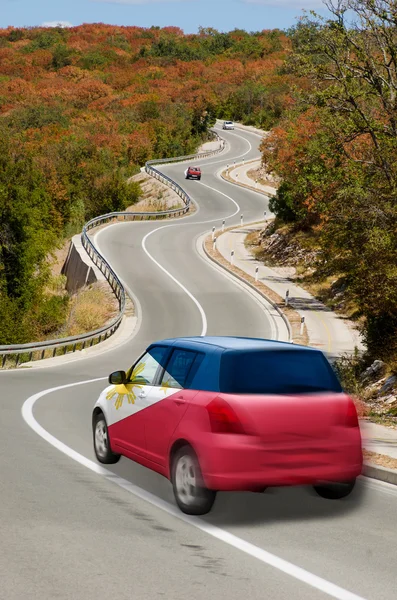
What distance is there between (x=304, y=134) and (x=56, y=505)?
4396 centimetres

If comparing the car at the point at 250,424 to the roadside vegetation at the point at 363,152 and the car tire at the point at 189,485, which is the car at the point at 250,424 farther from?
the roadside vegetation at the point at 363,152

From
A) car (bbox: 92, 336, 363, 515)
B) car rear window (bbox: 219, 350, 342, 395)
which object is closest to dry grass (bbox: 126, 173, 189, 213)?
car (bbox: 92, 336, 363, 515)

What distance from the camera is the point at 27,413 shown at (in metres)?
Answer: 14.6

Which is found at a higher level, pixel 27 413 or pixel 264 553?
pixel 264 553

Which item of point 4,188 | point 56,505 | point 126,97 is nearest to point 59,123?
point 126,97

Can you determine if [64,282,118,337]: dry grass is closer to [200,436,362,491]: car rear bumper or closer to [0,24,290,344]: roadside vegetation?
[0,24,290,344]: roadside vegetation

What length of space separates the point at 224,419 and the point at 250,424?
0.23 metres

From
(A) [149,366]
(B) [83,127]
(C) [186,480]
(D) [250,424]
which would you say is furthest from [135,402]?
(B) [83,127]

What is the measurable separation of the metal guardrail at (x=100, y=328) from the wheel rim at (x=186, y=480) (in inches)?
719

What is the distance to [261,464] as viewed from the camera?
7395 mm

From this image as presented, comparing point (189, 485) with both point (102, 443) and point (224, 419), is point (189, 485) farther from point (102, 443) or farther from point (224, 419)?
point (102, 443)

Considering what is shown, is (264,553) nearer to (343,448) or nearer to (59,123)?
(343,448)

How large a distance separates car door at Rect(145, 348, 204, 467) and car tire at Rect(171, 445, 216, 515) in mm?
271

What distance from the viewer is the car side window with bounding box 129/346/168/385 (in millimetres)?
8875
